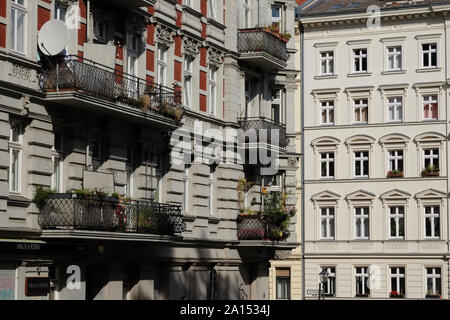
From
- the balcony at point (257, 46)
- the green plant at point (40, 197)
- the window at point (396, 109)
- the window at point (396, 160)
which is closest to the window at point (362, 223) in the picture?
the window at point (396, 160)

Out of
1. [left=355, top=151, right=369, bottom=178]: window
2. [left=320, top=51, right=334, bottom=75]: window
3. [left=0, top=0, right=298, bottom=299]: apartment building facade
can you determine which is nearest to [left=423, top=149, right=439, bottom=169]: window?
[left=355, top=151, right=369, bottom=178]: window

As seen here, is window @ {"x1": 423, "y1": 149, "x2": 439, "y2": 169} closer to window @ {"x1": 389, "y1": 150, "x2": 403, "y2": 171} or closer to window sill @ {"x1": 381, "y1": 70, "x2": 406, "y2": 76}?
window @ {"x1": 389, "y1": 150, "x2": 403, "y2": 171}

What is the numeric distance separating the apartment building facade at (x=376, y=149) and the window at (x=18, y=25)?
37074mm

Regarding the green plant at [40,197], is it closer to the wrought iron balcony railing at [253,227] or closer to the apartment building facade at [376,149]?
the wrought iron balcony railing at [253,227]

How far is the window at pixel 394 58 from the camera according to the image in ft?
189

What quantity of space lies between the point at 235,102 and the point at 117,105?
1064 cm

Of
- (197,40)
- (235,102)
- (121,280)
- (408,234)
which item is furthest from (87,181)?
(408,234)

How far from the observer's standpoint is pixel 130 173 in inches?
1081

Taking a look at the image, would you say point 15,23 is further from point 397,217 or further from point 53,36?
point 397,217

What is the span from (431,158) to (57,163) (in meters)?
36.5

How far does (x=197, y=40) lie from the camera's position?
31.8 meters

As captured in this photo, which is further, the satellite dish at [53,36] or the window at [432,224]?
the window at [432,224]

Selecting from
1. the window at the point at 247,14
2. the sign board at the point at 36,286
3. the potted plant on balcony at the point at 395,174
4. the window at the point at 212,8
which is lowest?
the sign board at the point at 36,286

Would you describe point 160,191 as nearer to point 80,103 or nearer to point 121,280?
point 121,280
